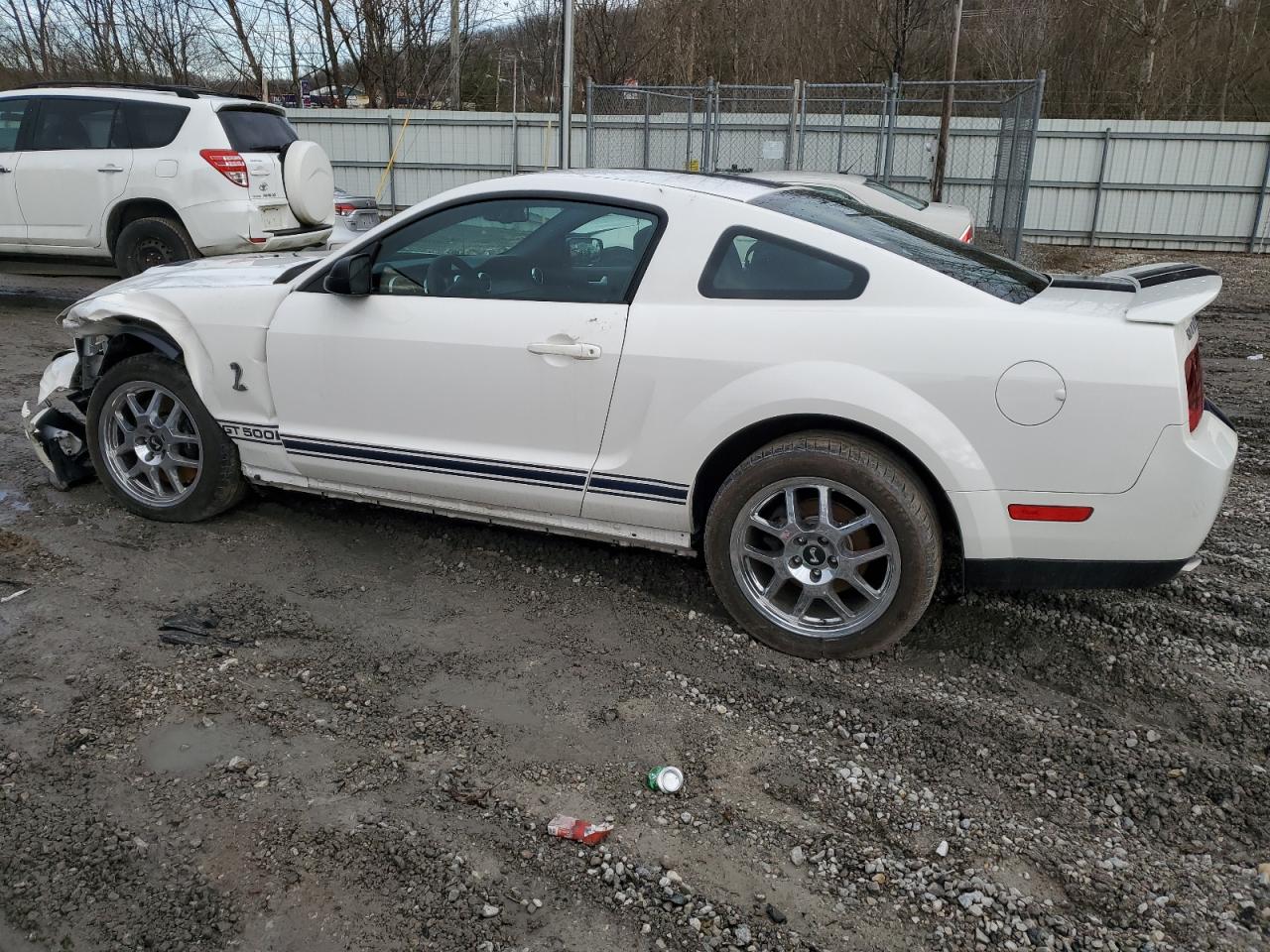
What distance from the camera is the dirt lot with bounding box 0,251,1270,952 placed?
2391 millimetres

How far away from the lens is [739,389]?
3449mm

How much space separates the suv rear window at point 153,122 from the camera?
29.8ft

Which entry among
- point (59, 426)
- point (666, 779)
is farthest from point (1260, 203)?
point (59, 426)

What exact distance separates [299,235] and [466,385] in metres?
6.69

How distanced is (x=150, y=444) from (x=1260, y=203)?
58.1 feet

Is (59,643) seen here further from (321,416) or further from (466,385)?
(466,385)

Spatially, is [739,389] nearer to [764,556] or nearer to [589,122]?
[764,556]

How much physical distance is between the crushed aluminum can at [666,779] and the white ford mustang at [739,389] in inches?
33.6

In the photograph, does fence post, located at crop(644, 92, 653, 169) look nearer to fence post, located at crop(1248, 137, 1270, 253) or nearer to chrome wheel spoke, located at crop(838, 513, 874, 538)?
fence post, located at crop(1248, 137, 1270, 253)

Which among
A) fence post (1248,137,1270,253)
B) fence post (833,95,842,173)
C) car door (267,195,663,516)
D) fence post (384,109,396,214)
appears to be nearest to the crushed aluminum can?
car door (267,195,663,516)

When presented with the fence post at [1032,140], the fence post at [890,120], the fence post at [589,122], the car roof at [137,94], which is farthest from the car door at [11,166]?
the fence post at [1032,140]

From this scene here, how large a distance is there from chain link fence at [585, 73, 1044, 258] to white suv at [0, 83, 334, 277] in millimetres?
6076

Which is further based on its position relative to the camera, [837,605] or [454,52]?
[454,52]

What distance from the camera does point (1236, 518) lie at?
4.82 metres
